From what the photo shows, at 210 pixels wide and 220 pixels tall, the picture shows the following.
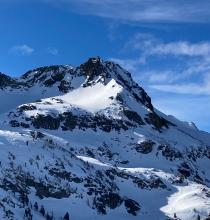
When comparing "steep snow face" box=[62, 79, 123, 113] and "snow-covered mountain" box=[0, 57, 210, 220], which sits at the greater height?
"steep snow face" box=[62, 79, 123, 113]

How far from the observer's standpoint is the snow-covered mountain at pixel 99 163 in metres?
100

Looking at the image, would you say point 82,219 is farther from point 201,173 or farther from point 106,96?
point 106,96

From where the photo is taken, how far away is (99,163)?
130 metres

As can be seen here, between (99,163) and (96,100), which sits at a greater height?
(96,100)

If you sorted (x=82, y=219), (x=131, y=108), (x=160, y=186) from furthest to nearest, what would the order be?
(x=131, y=108) → (x=160, y=186) → (x=82, y=219)

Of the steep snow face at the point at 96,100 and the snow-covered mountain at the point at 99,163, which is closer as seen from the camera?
the snow-covered mountain at the point at 99,163

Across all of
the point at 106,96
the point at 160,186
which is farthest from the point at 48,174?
the point at 106,96

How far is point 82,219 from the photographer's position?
323ft

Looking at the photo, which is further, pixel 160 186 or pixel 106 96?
pixel 106 96

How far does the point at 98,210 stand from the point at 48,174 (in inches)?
403

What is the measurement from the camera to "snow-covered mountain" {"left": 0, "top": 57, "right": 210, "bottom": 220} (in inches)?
3952

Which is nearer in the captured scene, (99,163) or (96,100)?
(99,163)

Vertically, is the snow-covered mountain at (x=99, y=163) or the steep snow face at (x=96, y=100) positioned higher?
the steep snow face at (x=96, y=100)

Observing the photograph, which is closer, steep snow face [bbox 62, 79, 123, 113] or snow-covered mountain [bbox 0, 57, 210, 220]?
snow-covered mountain [bbox 0, 57, 210, 220]
